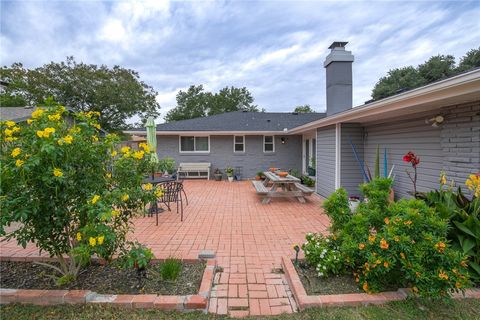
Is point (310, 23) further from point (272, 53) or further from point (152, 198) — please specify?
point (152, 198)

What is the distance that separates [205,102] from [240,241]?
107ft

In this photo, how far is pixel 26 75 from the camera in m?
20.7

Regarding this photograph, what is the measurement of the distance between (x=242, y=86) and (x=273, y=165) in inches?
1015

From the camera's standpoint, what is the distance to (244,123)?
12.8 meters

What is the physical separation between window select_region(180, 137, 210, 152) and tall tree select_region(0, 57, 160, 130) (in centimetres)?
1516

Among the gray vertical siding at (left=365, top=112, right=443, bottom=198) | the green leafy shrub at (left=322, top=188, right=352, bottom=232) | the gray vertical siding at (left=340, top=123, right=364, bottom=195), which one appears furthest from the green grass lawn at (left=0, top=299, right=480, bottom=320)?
the gray vertical siding at (left=340, top=123, right=364, bottom=195)

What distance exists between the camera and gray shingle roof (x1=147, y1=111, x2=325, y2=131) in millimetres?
12031

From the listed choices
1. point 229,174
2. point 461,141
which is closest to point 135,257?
point 461,141

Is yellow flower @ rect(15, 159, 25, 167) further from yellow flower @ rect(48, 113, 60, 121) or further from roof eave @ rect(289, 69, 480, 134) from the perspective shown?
roof eave @ rect(289, 69, 480, 134)

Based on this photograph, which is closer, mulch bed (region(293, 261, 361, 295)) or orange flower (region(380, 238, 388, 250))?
orange flower (region(380, 238, 388, 250))

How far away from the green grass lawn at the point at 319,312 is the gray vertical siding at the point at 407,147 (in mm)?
2843

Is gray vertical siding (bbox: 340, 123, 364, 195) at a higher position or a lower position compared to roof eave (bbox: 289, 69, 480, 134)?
lower

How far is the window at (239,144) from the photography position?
40.9 ft

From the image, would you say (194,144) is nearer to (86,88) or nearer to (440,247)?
(440,247)
